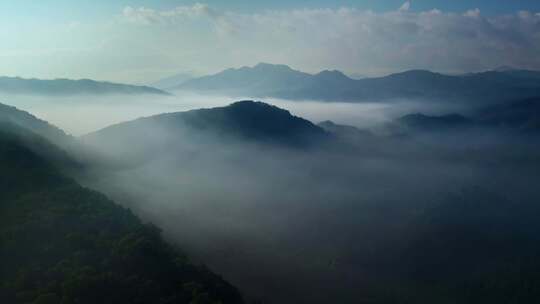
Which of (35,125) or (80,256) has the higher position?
(35,125)

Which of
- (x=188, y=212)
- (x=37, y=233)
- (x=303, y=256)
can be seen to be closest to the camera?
(x=37, y=233)

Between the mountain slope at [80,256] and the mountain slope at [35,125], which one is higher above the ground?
the mountain slope at [35,125]

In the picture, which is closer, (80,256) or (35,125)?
(80,256)

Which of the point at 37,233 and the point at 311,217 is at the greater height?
the point at 37,233

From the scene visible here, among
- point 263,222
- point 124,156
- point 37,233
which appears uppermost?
point 124,156

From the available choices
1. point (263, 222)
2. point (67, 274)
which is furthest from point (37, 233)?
point (263, 222)

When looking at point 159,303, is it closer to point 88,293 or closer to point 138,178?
point 88,293

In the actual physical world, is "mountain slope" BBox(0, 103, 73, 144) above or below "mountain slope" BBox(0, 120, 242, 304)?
above

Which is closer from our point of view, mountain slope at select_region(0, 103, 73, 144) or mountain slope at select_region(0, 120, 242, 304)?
mountain slope at select_region(0, 120, 242, 304)
